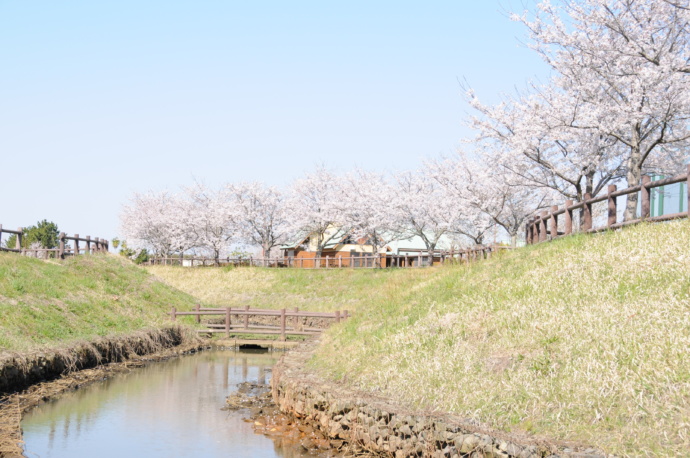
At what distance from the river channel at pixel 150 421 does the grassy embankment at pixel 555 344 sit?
252 cm

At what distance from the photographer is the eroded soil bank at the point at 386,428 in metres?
8.53

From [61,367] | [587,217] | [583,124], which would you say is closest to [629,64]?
[583,124]

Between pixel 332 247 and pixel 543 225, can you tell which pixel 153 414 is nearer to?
pixel 543 225

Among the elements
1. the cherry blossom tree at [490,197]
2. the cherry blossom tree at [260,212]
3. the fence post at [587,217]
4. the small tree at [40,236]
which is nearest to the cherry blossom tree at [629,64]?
the fence post at [587,217]

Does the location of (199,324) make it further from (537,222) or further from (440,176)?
(440,176)

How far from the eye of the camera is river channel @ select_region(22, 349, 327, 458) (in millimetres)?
11828

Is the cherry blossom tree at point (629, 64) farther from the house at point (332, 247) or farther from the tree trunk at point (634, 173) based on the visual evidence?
the house at point (332, 247)

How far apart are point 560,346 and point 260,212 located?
2177 inches

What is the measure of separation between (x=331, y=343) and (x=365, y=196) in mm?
40243

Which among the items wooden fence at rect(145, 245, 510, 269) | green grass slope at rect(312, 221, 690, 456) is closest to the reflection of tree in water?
green grass slope at rect(312, 221, 690, 456)

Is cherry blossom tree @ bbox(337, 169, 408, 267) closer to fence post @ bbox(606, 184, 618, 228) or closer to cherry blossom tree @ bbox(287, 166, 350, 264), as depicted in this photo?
cherry blossom tree @ bbox(287, 166, 350, 264)

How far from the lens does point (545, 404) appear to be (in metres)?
9.31

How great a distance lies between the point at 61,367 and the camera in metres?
18.2

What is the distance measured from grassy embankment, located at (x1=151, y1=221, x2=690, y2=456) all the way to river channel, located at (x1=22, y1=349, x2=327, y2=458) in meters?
2.52
